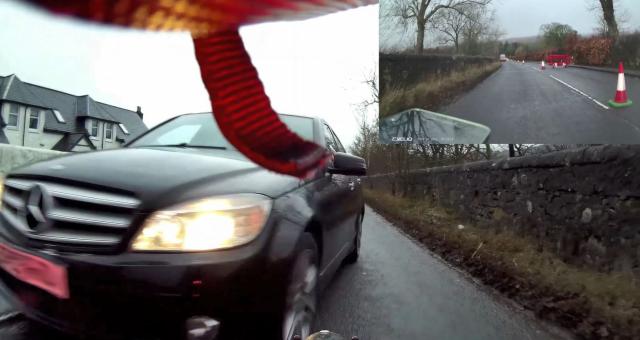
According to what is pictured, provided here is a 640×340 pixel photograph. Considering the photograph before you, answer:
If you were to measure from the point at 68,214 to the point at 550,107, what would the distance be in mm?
10005

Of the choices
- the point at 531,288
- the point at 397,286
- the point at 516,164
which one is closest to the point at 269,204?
the point at 397,286

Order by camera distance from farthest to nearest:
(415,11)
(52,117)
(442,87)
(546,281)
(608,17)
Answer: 1. (442,87)
2. (608,17)
3. (546,281)
4. (415,11)
5. (52,117)

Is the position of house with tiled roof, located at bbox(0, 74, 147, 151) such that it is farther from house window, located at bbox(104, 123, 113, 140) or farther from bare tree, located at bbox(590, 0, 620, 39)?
bare tree, located at bbox(590, 0, 620, 39)

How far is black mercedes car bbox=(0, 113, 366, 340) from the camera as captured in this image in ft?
4.34

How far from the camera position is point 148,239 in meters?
1.49

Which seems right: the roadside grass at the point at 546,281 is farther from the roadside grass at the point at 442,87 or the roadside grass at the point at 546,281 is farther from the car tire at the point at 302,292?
the roadside grass at the point at 442,87

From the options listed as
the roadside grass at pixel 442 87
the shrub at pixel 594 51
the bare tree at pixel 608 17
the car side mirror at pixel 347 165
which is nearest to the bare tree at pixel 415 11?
the car side mirror at pixel 347 165

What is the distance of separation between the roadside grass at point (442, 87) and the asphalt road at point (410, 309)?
460cm

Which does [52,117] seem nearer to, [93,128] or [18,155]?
[93,128]

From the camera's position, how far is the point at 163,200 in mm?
1405

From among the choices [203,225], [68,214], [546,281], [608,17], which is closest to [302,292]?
[203,225]

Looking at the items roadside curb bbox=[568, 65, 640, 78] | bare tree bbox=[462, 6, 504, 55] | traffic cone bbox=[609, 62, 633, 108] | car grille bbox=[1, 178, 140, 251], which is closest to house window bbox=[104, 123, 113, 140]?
car grille bbox=[1, 178, 140, 251]

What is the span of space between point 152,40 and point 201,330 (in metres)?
0.99

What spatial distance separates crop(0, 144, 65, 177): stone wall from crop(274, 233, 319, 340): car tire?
36.6 inches
